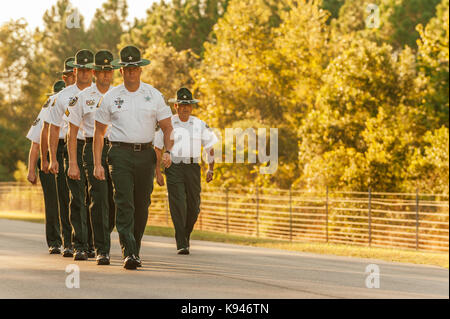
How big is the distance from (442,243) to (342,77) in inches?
350

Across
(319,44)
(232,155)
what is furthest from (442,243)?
(319,44)

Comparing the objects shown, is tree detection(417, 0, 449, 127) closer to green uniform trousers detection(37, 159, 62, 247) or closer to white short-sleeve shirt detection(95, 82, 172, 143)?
green uniform trousers detection(37, 159, 62, 247)

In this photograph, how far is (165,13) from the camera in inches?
2343

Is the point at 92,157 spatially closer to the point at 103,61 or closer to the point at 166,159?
the point at 166,159

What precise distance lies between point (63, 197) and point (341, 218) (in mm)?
13767

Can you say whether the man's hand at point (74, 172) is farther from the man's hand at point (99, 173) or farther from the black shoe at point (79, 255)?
the black shoe at point (79, 255)

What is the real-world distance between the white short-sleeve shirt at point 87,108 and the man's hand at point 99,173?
0.94 m

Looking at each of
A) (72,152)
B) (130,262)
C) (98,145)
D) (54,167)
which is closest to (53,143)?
(54,167)

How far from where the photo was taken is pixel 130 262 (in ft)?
31.7

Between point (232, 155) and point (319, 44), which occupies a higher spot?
point (319, 44)

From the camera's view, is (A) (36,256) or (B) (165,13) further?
(B) (165,13)

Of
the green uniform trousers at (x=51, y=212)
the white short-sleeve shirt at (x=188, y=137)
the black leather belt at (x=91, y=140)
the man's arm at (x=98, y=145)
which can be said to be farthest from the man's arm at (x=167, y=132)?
the white short-sleeve shirt at (x=188, y=137)

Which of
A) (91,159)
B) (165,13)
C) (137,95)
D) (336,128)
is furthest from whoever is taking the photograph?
(165,13)
